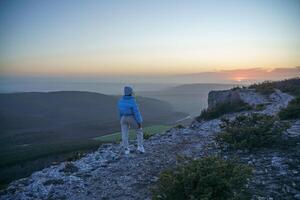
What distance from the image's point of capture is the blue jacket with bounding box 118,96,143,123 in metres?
11.6

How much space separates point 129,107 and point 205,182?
558 centimetres

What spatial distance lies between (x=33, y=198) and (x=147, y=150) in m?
4.92

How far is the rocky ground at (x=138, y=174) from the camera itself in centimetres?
785

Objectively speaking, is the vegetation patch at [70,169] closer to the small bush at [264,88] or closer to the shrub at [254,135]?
the shrub at [254,135]

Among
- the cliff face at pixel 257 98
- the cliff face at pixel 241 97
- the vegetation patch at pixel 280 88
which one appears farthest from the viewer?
the vegetation patch at pixel 280 88

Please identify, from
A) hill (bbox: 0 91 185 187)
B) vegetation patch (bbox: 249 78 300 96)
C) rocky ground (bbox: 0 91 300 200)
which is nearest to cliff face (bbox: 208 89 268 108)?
vegetation patch (bbox: 249 78 300 96)

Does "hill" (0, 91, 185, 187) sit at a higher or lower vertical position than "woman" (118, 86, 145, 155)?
lower

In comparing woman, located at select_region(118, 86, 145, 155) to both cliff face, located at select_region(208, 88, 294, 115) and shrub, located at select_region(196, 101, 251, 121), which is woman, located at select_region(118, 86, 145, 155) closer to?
cliff face, located at select_region(208, 88, 294, 115)

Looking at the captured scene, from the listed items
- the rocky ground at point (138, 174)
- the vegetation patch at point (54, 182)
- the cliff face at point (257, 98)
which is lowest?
the vegetation patch at point (54, 182)

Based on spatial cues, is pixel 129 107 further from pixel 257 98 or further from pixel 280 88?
pixel 280 88

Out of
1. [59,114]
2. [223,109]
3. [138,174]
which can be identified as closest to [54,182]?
[138,174]

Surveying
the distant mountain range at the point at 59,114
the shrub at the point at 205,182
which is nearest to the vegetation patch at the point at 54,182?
the shrub at the point at 205,182

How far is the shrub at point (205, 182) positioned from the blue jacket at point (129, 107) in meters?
4.75

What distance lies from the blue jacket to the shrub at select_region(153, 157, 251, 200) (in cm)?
475
